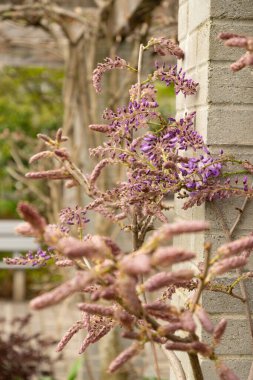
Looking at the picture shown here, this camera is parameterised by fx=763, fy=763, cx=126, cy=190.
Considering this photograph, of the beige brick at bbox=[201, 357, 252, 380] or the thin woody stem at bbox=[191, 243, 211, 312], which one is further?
the beige brick at bbox=[201, 357, 252, 380]

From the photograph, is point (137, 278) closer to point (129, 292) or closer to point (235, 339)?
point (129, 292)

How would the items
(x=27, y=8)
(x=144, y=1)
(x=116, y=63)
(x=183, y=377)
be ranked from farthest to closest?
(x=27, y=8) < (x=144, y=1) < (x=116, y=63) < (x=183, y=377)

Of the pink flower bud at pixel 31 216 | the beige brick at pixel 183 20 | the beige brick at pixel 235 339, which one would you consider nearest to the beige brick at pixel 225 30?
the beige brick at pixel 183 20

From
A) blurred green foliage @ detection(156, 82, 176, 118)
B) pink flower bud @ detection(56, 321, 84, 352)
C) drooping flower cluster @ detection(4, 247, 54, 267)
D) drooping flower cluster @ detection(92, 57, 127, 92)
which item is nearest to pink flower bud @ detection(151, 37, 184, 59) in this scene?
drooping flower cluster @ detection(92, 57, 127, 92)

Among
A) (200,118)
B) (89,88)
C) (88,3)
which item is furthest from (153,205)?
(88,3)

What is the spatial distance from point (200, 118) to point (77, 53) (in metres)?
2.63

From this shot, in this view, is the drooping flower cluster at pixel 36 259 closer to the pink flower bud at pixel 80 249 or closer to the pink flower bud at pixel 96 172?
the pink flower bud at pixel 96 172

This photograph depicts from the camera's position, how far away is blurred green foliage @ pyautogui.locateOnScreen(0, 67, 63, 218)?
7872 millimetres

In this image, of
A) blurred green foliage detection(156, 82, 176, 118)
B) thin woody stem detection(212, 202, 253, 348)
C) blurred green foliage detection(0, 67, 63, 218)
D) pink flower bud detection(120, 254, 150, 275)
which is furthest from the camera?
blurred green foliage detection(156, 82, 176, 118)

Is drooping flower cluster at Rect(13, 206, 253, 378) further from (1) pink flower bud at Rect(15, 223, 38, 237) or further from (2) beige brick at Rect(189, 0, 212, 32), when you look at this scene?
(2) beige brick at Rect(189, 0, 212, 32)

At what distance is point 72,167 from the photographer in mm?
1513

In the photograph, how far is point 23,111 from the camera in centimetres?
935

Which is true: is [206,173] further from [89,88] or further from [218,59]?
[89,88]

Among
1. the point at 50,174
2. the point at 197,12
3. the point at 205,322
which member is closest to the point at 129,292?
the point at 205,322
